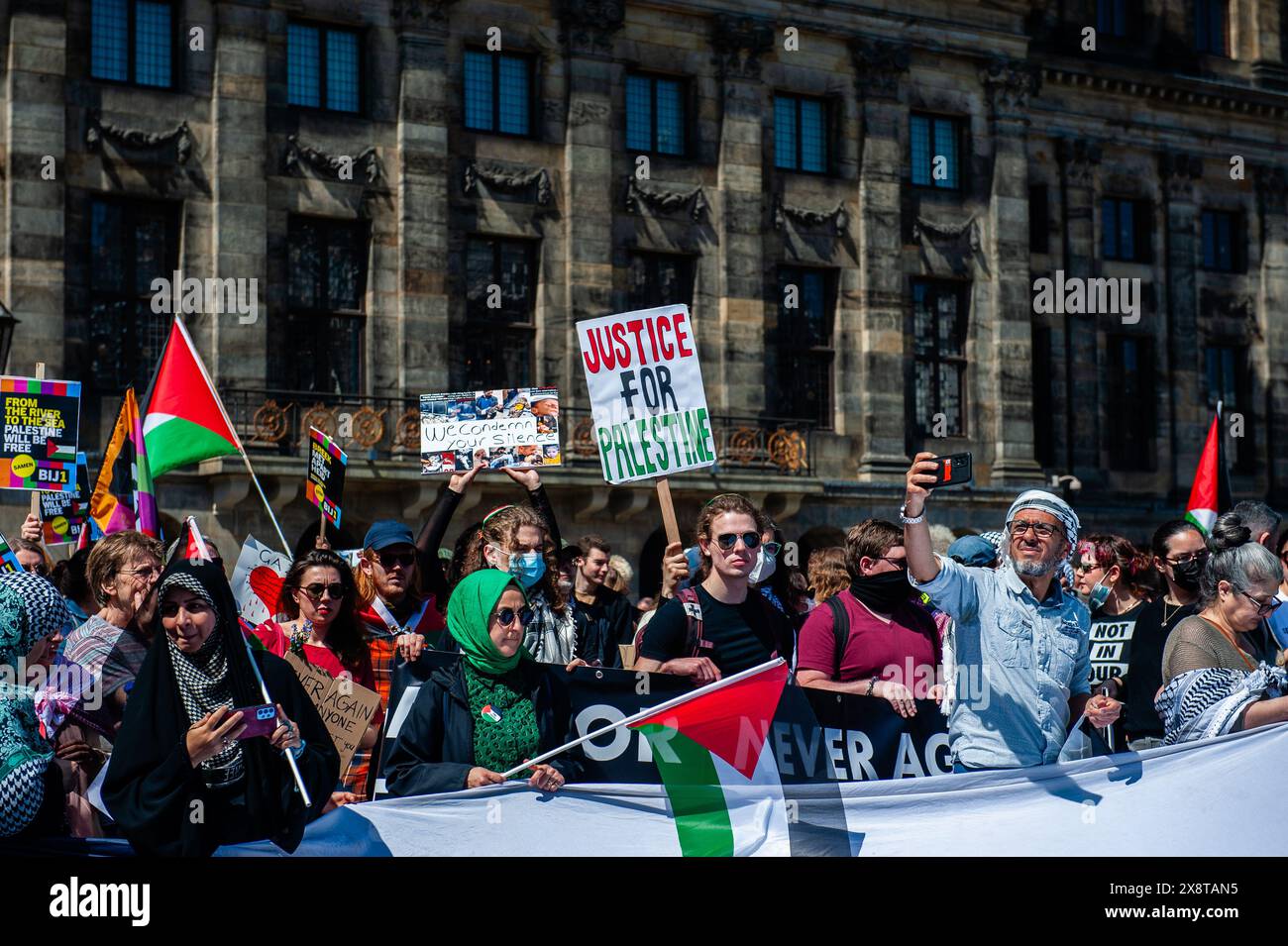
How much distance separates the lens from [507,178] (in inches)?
968

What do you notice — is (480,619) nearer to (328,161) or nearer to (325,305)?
(325,305)

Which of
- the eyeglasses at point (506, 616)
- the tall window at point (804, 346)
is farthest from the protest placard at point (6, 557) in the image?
the tall window at point (804, 346)

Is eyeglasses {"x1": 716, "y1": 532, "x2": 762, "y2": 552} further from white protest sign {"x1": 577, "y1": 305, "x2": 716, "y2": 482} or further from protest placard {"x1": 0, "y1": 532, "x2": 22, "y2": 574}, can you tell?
protest placard {"x1": 0, "y1": 532, "x2": 22, "y2": 574}

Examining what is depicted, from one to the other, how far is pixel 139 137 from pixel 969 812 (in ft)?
57.7

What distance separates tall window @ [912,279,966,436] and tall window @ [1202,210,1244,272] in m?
6.64

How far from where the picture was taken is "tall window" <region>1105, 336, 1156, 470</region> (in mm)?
31406

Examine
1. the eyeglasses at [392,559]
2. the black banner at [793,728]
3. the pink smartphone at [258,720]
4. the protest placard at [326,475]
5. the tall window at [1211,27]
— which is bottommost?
the black banner at [793,728]

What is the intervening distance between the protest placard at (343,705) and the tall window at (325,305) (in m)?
16.2

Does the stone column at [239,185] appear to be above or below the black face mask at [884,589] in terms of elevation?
above

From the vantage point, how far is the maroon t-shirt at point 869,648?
25.6 ft

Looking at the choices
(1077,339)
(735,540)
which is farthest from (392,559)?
(1077,339)

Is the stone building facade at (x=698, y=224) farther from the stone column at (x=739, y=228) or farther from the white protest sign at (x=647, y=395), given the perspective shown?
the white protest sign at (x=647, y=395)

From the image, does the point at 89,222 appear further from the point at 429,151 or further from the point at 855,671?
the point at 855,671
